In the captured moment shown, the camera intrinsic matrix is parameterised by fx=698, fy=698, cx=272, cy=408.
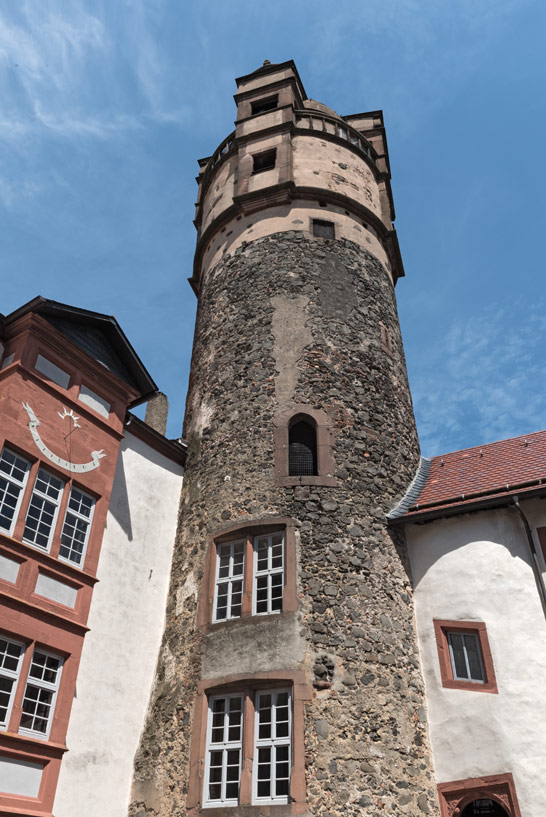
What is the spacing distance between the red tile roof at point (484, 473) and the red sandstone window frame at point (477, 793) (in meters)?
4.41

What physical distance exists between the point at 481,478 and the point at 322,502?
346cm

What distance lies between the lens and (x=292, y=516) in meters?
12.6

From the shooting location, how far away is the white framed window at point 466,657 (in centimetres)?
1142

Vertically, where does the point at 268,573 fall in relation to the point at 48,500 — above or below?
below

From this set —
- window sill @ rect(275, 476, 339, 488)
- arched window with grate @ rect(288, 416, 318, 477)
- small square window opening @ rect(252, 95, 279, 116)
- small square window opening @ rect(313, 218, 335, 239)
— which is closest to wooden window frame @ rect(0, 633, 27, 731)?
window sill @ rect(275, 476, 339, 488)

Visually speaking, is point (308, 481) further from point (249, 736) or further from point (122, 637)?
point (249, 736)

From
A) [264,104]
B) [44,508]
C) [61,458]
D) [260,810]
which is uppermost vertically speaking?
[264,104]

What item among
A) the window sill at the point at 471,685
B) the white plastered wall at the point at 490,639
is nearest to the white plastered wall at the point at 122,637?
the white plastered wall at the point at 490,639

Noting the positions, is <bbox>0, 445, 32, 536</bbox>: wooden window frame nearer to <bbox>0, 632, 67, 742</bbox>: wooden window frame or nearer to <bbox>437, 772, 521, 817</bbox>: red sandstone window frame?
<bbox>0, 632, 67, 742</bbox>: wooden window frame

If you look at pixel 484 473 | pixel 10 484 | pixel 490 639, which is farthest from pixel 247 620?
pixel 484 473

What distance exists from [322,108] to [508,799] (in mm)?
18841

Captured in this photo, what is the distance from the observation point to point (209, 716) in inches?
444

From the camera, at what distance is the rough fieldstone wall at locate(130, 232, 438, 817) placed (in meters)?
10.6

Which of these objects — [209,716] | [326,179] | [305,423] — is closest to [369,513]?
[305,423]
